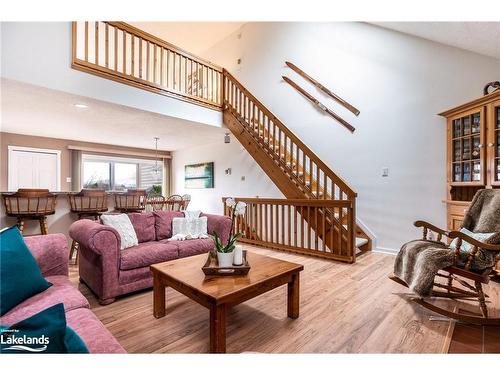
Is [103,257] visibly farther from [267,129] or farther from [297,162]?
[267,129]

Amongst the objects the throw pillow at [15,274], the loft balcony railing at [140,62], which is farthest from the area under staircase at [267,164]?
the throw pillow at [15,274]

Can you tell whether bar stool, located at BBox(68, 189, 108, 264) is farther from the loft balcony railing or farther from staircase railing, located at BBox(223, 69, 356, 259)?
staircase railing, located at BBox(223, 69, 356, 259)

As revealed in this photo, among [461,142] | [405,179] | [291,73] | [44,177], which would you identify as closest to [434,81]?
[461,142]

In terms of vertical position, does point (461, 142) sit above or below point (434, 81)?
below

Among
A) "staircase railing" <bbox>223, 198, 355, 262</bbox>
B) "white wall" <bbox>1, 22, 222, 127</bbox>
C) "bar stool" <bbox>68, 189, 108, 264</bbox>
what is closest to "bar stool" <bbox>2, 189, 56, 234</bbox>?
"bar stool" <bbox>68, 189, 108, 264</bbox>

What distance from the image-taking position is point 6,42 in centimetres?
260

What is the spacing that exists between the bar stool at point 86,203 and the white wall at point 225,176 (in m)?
3.05

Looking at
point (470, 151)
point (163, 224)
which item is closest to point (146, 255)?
point (163, 224)

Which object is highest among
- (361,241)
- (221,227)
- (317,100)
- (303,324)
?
(317,100)

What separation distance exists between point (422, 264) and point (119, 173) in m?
7.25

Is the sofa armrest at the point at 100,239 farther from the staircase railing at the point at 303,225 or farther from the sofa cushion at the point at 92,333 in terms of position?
the staircase railing at the point at 303,225

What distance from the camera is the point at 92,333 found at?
3.59ft

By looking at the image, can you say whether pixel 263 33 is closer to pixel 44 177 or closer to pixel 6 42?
pixel 6 42
